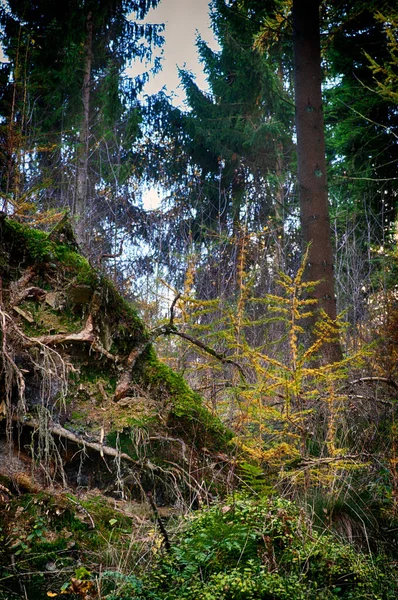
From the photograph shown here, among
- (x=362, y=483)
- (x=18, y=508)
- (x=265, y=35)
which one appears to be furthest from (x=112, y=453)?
(x=265, y=35)

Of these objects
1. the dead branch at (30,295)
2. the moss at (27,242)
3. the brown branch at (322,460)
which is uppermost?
the moss at (27,242)

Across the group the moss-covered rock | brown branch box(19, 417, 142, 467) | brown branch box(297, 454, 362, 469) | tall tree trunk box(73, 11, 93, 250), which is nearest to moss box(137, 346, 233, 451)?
the moss-covered rock

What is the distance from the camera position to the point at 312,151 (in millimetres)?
7215

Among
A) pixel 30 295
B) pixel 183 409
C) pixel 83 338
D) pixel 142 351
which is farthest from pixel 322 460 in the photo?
pixel 30 295

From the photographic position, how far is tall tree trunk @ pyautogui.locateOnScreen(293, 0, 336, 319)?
6.88m

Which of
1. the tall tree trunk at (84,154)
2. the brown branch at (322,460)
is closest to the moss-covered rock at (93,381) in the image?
the brown branch at (322,460)

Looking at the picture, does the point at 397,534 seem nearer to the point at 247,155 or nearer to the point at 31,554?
the point at 31,554

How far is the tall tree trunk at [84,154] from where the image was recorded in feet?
36.3

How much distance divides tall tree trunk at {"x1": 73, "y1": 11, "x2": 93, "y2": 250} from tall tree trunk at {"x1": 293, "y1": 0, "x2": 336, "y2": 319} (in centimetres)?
501

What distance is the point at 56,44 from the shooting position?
12195 millimetres

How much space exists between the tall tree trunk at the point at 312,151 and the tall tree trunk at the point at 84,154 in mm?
5007

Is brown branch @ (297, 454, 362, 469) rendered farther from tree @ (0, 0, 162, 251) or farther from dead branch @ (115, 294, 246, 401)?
tree @ (0, 0, 162, 251)

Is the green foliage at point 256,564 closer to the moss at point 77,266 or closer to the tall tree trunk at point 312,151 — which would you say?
the moss at point 77,266

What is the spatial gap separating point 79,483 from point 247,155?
16.3 metres
